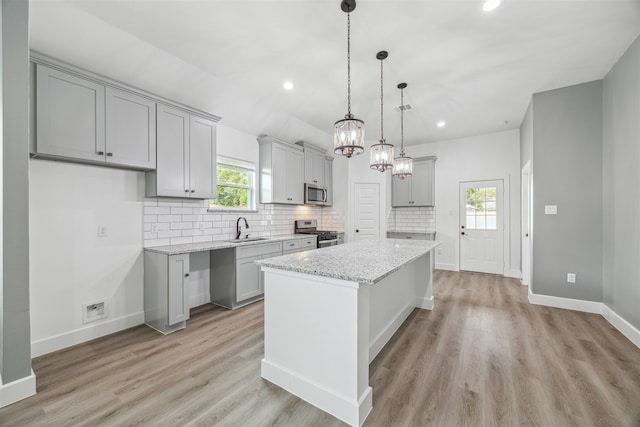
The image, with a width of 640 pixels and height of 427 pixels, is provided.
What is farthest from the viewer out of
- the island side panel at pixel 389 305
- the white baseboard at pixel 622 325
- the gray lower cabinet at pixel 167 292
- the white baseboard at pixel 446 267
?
the white baseboard at pixel 446 267

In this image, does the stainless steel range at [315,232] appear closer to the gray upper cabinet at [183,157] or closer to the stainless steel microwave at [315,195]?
the stainless steel microwave at [315,195]

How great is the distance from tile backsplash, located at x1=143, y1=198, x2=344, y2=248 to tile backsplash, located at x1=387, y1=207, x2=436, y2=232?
2444mm

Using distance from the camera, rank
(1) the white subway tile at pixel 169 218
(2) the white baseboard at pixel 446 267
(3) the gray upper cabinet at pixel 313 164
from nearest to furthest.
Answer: (1) the white subway tile at pixel 169 218, (3) the gray upper cabinet at pixel 313 164, (2) the white baseboard at pixel 446 267

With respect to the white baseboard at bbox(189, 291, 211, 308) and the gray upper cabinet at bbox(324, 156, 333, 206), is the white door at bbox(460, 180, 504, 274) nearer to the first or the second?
the gray upper cabinet at bbox(324, 156, 333, 206)

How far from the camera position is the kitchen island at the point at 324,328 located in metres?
1.60

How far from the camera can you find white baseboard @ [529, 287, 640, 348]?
2.63 m

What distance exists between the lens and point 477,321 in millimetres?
3119

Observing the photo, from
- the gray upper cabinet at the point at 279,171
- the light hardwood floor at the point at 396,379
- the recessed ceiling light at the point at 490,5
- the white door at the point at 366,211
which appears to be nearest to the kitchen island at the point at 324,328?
the light hardwood floor at the point at 396,379

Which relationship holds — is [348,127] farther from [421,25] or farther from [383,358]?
[383,358]

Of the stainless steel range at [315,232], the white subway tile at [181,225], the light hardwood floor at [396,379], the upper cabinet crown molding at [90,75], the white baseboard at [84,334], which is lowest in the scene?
the light hardwood floor at [396,379]

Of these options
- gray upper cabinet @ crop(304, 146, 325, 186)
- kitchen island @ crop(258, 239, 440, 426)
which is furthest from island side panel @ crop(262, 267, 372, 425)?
gray upper cabinet @ crop(304, 146, 325, 186)

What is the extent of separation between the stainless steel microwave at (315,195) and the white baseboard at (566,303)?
12.0 ft

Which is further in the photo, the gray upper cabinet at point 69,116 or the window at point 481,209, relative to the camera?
the window at point 481,209

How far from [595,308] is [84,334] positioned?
223 inches
